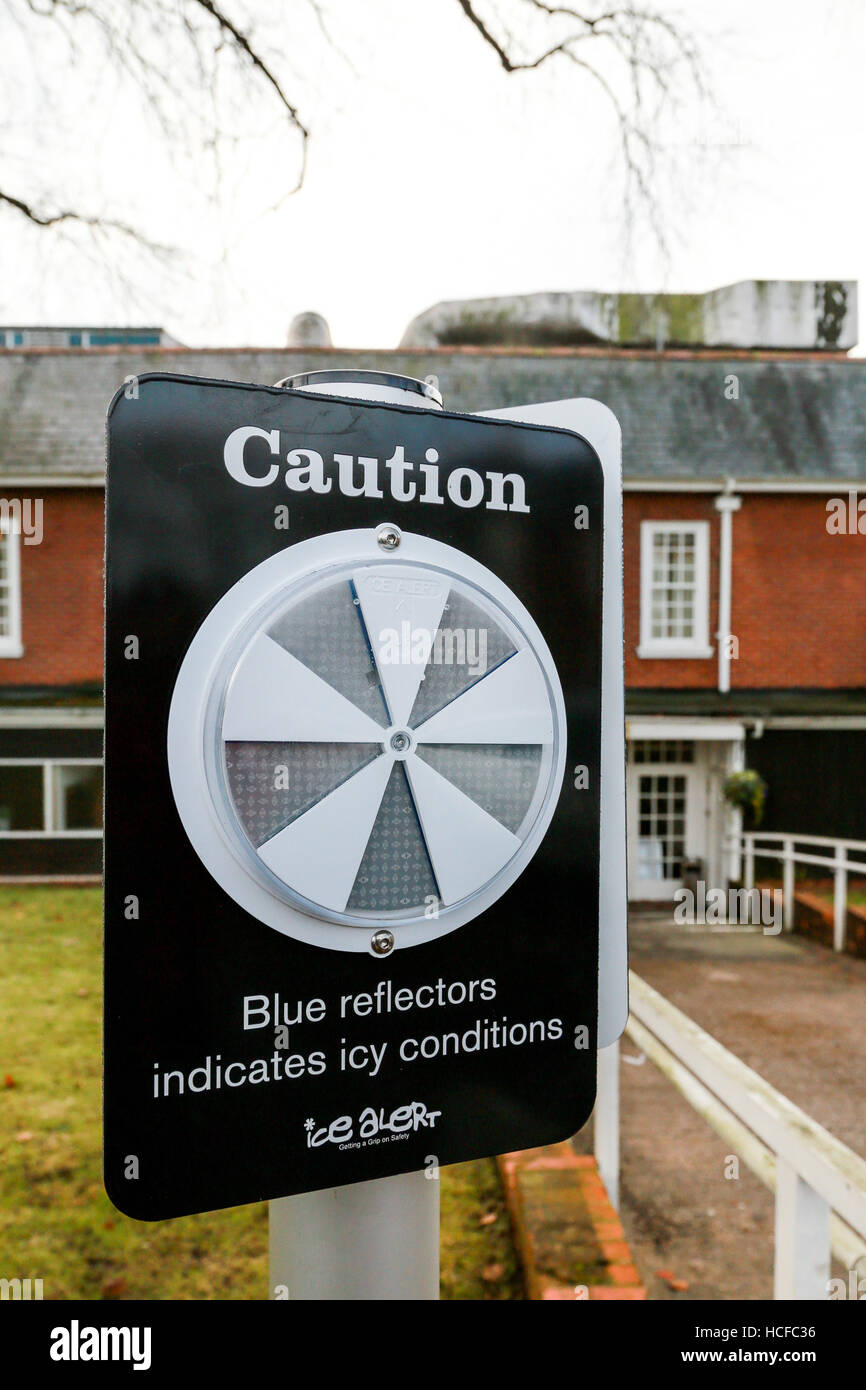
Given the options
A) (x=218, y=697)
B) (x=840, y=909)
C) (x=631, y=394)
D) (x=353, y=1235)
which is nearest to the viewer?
(x=218, y=697)

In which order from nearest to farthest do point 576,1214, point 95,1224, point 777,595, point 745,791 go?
point 576,1214 < point 95,1224 < point 745,791 < point 777,595

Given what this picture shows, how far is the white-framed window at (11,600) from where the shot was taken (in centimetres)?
1059

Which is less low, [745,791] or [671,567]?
[671,567]

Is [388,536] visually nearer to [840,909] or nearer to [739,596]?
[840,909]

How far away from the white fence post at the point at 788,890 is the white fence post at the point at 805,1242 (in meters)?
8.40

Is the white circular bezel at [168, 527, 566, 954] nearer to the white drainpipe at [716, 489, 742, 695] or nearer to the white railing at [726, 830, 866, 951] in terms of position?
the white railing at [726, 830, 866, 951]

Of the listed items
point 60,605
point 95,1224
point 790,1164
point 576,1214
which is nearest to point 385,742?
point 790,1164

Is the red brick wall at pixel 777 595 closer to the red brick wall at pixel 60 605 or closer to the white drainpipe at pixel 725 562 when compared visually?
the white drainpipe at pixel 725 562

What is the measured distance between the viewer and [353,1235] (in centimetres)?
114

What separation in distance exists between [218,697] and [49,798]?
10682mm

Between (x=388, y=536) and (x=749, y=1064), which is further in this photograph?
(x=749, y=1064)

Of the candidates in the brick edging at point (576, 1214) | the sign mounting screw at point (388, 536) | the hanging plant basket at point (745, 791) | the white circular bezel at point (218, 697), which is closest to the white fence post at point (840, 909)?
the hanging plant basket at point (745, 791)

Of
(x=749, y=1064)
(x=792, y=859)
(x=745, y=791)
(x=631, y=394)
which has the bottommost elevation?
(x=749, y=1064)

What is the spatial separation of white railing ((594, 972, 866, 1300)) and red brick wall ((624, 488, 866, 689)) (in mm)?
9206
